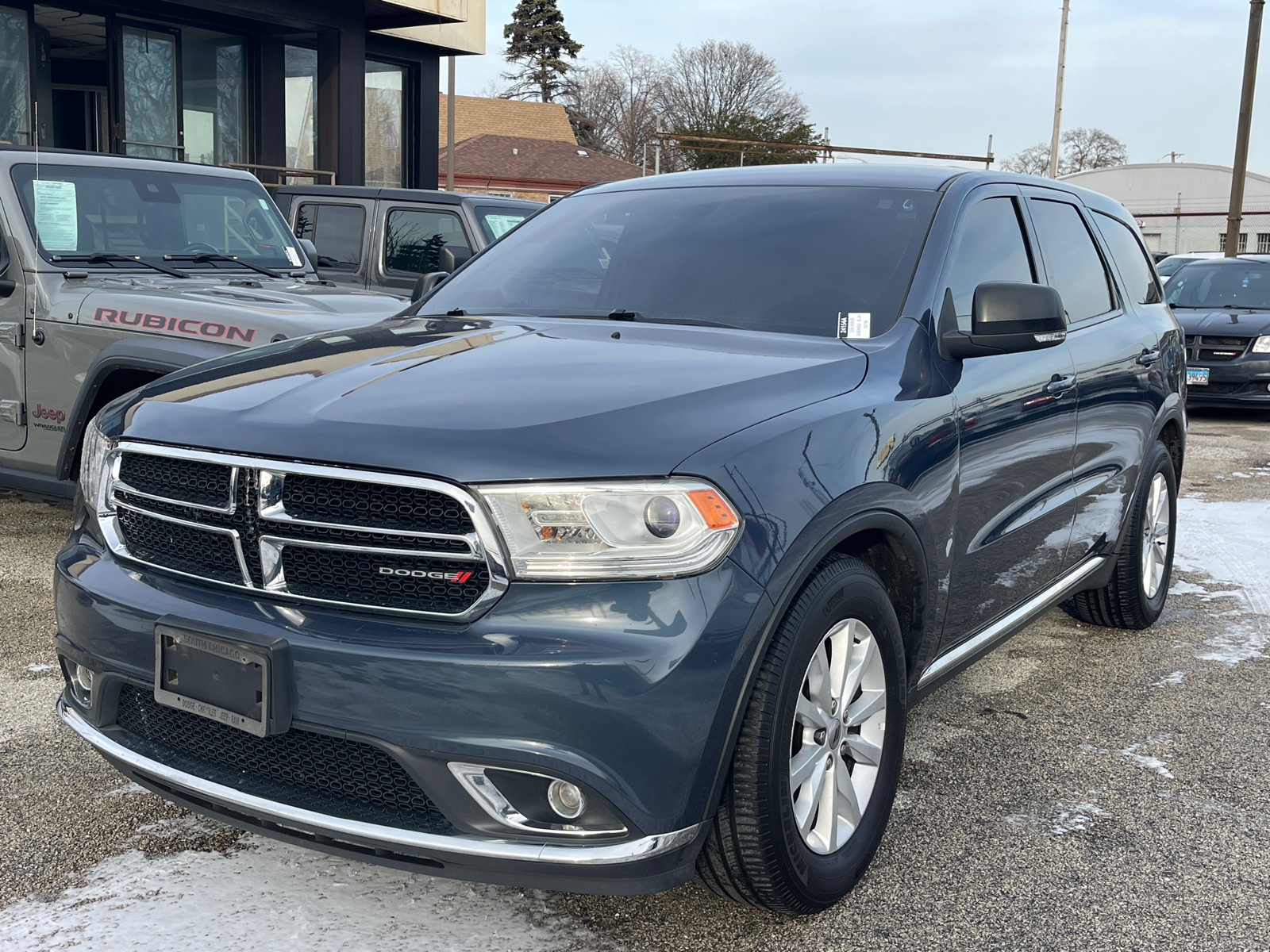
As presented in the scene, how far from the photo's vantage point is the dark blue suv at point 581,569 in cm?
225

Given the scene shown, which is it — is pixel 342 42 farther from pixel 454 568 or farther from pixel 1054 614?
pixel 454 568

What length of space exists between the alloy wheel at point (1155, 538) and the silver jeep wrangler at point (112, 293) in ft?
11.1

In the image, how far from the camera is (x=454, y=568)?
2.32 metres

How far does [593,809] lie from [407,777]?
368mm

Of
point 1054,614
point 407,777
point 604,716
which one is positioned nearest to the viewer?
point 604,716

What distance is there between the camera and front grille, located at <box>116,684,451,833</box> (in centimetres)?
236

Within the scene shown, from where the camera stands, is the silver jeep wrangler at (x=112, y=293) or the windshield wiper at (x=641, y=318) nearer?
the windshield wiper at (x=641, y=318)

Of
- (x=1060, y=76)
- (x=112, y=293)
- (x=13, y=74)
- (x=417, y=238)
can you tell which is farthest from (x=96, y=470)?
(x=1060, y=76)

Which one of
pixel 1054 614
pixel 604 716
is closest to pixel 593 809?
pixel 604 716

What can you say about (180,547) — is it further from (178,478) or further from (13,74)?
(13,74)

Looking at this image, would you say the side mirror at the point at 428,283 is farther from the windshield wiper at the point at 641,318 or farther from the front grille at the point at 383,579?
the front grille at the point at 383,579

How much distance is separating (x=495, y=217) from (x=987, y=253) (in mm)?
5684

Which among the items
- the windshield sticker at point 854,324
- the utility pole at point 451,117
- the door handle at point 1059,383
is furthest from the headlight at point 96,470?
the utility pole at point 451,117

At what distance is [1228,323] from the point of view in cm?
1264
